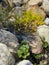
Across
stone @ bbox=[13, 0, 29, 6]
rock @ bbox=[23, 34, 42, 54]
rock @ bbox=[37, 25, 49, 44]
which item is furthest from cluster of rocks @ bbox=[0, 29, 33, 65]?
stone @ bbox=[13, 0, 29, 6]

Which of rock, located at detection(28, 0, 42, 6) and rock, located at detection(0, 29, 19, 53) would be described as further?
rock, located at detection(28, 0, 42, 6)

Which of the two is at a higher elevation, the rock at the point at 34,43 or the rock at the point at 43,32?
the rock at the point at 43,32

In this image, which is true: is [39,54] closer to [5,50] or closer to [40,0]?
[5,50]

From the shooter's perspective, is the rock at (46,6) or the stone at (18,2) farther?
the stone at (18,2)

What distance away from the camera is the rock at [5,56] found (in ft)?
14.7

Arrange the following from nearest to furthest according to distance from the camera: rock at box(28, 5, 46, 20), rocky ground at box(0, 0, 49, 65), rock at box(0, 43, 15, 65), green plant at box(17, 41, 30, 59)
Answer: rock at box(0, 43, 15, 65) → rocky ground at box(0, 0, 49, 65) → green plant at box(17, 41, 30, 59) → rock at box(28, 5, 46, 20)

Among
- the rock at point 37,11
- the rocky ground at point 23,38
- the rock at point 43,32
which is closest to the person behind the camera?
the rocky ground at point 23,38

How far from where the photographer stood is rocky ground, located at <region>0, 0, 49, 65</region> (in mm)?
4879

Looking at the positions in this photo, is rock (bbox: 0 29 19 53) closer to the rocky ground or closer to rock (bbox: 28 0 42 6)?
the rocky ground

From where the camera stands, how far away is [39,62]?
5.38 meters

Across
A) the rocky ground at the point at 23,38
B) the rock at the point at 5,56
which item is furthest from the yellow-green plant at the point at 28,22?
the rock at the point at 5,56

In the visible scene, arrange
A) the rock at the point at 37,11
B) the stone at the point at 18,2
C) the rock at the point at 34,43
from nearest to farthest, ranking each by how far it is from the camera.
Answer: the rock at the point at 34,43
the rock at the point at 37,11
the stone at the point at 18,2

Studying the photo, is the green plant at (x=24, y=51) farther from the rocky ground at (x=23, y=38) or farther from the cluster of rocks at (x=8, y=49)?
the cluster of rocks at (x=8, y=49)

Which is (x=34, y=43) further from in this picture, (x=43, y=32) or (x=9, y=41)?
(x=9, y=41)
